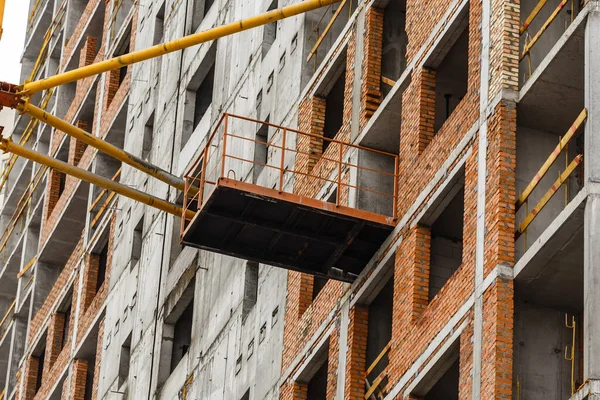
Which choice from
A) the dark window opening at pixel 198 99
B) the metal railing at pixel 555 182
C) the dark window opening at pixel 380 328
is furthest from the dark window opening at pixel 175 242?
the metal railing at pixel 555 182

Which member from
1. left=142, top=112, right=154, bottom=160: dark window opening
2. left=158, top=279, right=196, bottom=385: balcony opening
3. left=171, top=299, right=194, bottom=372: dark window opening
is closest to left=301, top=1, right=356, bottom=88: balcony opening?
left=158, top=279, right=196, bottom=385: balcony opening

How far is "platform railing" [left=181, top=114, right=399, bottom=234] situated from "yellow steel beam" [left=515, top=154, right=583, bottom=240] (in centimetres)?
515

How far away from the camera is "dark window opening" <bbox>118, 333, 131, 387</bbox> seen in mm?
45875

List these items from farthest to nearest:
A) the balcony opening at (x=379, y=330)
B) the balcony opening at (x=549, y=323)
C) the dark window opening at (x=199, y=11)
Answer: the dark window opening at (x=199, y=11), the balcony opening at (x=379, y=330), the balcony opening at (x=549, y=323)

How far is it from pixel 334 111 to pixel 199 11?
1163 centimetres

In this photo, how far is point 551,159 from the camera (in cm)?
2502

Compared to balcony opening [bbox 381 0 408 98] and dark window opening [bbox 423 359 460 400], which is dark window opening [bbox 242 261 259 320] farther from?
dark window opening [bbox 423 359 460 400]

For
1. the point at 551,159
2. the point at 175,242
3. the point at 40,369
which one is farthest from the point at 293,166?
the point at 40,369

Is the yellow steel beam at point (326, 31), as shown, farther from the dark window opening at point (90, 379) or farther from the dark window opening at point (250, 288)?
the dark window opening at point (90, 379)

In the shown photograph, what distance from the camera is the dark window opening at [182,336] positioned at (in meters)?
42.4

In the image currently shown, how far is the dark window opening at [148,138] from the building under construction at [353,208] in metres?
0.10

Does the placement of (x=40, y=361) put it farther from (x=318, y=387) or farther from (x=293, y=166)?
(x=318, y=387)

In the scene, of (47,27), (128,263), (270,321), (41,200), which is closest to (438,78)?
(270,321)

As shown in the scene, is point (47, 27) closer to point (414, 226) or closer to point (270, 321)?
point (270, 321)
